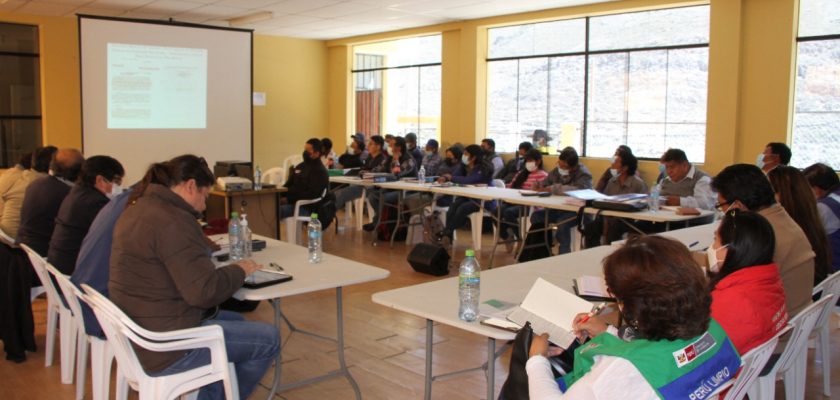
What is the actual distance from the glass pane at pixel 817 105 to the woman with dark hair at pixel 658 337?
252 inches

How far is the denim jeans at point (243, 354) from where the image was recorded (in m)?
2.67

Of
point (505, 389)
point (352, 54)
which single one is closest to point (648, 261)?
point (505, 389)

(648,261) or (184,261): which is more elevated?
(648,261)

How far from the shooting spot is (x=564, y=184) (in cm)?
704

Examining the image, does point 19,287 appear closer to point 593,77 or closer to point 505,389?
point 505,389

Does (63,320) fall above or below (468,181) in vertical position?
below

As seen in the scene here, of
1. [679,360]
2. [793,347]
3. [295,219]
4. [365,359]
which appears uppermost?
[679,360]

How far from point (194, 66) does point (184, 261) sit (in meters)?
7.20

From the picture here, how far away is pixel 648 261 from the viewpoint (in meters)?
1.68

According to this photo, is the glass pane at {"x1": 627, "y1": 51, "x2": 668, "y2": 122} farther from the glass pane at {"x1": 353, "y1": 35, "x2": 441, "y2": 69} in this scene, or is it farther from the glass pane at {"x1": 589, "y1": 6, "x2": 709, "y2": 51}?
the glass pane at {"x1": 353, "y1": 35, "x2": 441, "y2": 69}

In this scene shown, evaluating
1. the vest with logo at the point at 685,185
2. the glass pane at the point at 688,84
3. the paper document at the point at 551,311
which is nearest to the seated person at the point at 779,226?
the paper document at the point at 551,311

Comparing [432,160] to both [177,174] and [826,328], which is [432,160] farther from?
[177,174]

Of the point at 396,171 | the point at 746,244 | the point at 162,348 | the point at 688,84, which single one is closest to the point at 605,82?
the point at 688,84

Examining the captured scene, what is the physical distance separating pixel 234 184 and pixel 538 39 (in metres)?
4.77
